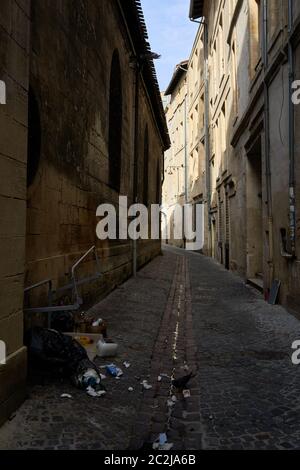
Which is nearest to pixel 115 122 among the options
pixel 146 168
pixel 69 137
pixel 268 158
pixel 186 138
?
pixel 268 158

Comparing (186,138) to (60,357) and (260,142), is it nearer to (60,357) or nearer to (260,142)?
(260,142)

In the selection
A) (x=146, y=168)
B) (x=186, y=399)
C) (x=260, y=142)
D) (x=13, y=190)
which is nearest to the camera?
(x=13, y=190)

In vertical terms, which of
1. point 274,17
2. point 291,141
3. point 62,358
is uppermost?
point 274,17

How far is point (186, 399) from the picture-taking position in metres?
4.04

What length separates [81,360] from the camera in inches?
163

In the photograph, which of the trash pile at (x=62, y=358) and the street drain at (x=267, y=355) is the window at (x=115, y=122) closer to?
the street drain at (x=267, y=355)

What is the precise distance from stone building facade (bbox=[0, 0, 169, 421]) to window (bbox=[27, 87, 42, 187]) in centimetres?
1

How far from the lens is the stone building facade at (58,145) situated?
3.34 metres

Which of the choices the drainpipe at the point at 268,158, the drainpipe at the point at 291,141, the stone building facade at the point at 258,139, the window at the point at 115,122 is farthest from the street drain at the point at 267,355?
the window at the point at 115,122

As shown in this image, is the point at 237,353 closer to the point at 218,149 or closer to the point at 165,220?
the point at 218,149

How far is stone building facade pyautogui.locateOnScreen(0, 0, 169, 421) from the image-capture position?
132 inches

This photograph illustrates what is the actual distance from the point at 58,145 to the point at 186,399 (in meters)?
3.60

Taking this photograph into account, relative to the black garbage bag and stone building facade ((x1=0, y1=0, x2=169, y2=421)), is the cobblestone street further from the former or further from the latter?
stone building facade ((x1=0, y1=0, x2=169, y2=421))

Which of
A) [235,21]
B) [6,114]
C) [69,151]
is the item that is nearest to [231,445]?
[6,114]
